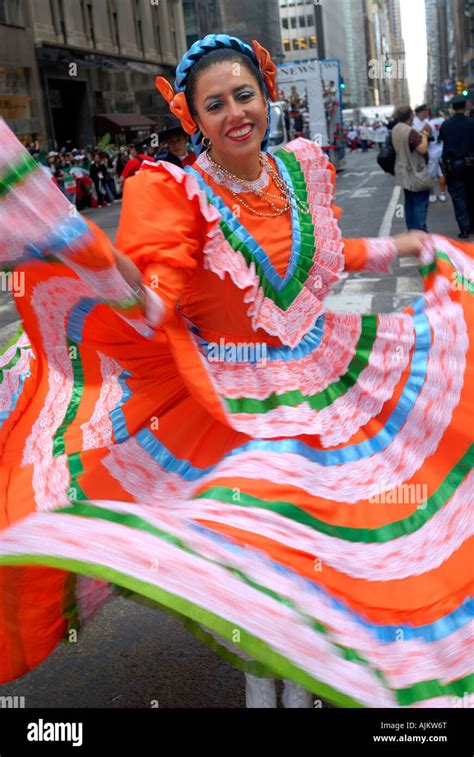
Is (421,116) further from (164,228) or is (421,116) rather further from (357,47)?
(357,47)

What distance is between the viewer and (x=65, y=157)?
24.2 metres

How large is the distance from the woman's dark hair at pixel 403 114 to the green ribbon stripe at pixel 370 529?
9.60m

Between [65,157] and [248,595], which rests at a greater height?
[65,157]

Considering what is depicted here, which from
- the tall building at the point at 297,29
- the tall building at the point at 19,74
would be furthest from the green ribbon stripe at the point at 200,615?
the tall building at the point at 297,29

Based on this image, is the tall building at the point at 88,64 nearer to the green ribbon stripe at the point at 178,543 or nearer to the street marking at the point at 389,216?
the street marking at the point at 389,216

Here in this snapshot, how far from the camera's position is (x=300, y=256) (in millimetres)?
2814

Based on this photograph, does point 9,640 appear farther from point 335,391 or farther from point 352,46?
point 352,46

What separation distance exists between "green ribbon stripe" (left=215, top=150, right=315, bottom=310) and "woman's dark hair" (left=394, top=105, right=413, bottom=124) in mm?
8892

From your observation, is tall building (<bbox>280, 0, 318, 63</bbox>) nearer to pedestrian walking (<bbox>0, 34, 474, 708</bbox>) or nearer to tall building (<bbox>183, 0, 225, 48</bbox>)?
tall building (<bbox>183, 0, 225, 48</bbox>)

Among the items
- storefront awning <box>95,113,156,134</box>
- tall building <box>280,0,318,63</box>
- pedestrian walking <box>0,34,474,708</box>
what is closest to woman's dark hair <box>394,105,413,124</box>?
pedestrian walking <box>0,34,474,708</box>

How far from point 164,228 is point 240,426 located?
0.55 metres

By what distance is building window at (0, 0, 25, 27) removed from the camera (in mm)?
31516

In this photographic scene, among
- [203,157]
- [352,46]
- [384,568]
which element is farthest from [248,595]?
[352,46]
